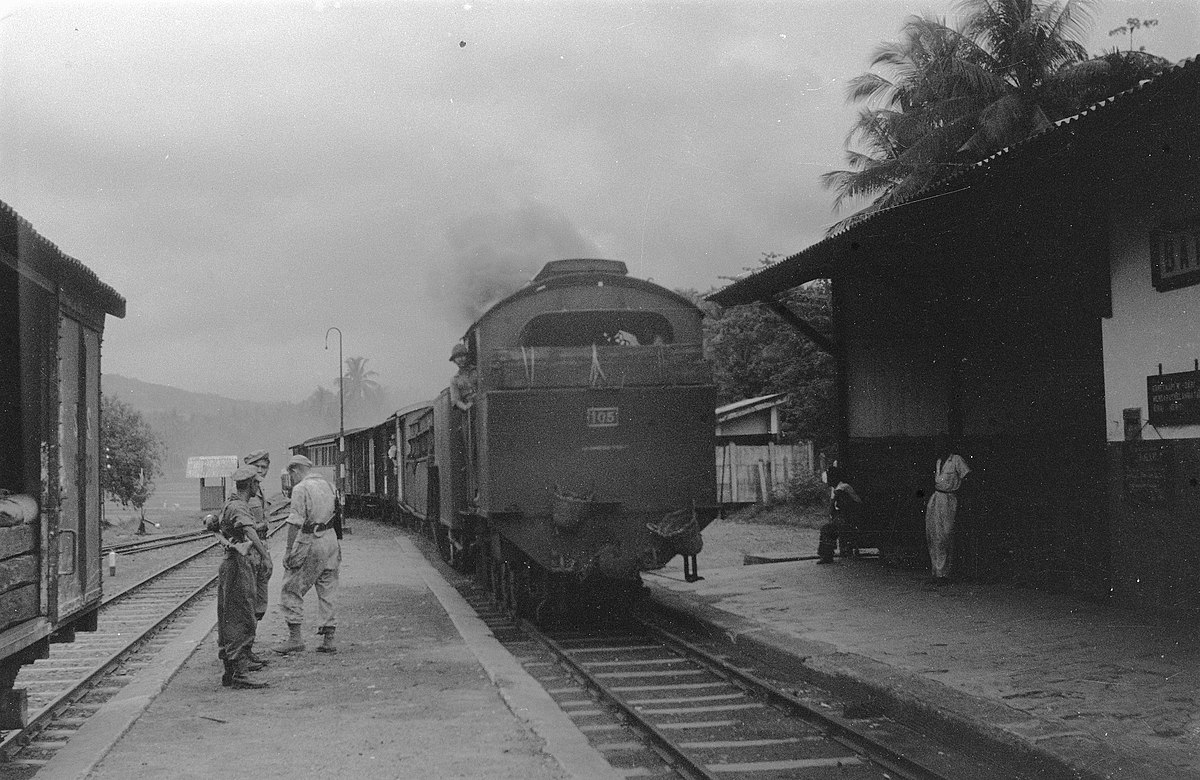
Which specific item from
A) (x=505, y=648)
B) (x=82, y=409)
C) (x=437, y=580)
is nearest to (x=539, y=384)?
(x=505, y=648)

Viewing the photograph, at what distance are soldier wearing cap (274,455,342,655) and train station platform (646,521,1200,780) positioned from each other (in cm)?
343

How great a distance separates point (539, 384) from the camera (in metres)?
9.92

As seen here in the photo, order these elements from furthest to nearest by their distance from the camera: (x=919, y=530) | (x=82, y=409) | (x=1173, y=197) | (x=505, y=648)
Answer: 1. (x=919, y=530)
2. (x=505, y=648)
3. (x=1173, y=197)
4. (x=82, y=409)

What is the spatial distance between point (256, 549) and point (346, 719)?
5.73 feet

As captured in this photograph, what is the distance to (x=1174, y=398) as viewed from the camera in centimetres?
806

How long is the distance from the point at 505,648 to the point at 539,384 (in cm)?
240

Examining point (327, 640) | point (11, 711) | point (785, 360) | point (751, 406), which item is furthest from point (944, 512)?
point (785, 360)

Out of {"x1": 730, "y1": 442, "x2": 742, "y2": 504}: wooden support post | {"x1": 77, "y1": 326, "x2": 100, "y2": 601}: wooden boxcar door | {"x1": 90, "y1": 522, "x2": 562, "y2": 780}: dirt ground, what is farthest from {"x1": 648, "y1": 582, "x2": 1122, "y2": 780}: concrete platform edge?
{"x1": 730, "y1": 442, "x2": 742, "y2": 504}: wooden support post

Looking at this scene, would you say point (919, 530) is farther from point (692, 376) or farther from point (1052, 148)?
point (1052, 148)

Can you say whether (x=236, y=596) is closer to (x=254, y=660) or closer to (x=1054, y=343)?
(x=254, y=660)

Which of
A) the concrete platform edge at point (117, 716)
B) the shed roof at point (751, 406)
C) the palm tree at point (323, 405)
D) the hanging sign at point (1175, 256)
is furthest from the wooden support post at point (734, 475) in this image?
the palm tree at point (323, 405)

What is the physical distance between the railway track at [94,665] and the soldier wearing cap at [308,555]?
1.35 m

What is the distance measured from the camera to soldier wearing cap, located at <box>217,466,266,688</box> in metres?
7.70

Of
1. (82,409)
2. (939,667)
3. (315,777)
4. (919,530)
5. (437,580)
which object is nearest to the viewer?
(315,777)
